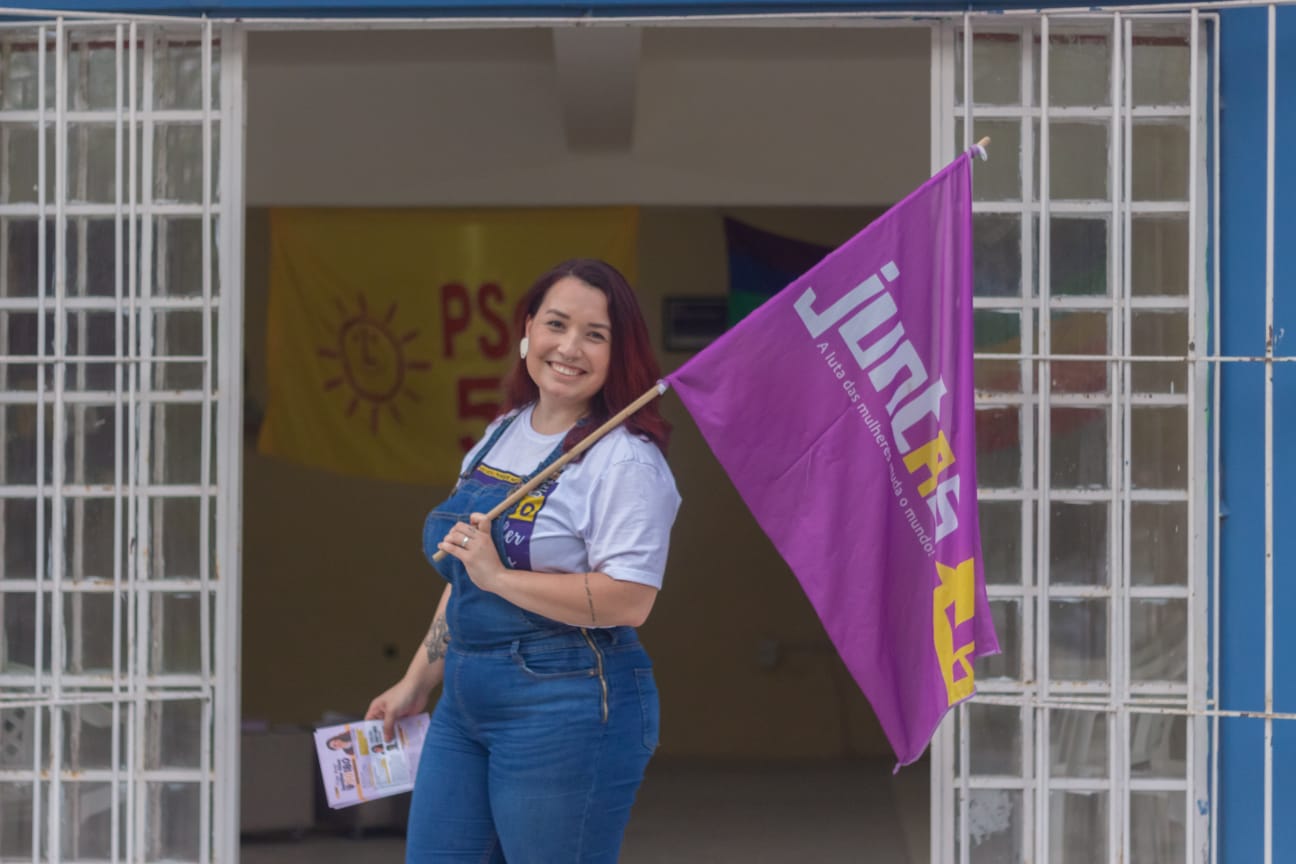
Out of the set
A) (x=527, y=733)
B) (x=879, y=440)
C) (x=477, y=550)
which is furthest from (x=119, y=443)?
(x=879, y=440)

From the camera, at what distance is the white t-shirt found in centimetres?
254

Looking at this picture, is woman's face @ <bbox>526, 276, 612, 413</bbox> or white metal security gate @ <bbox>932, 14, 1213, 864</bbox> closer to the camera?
woman's face @ <bbox>526, 276, 612, 413</bbox>

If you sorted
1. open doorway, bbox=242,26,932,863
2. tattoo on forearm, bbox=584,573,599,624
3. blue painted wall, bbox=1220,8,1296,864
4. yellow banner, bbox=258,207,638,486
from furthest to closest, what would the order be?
yellow banner, bbox=258,207,638,486 → open doorway, bbox=242,26,932,863 → blue painted wall, bbox=1220,8,1296,864 → tattoo on forearm, bbox=584,573,599,624

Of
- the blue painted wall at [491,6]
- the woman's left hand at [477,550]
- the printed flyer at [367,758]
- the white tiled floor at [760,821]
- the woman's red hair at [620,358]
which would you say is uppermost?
the blue painted wall at [491,6]

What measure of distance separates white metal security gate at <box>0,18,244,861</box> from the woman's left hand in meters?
1.03

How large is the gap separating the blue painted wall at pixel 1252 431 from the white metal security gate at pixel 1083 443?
0.20ft

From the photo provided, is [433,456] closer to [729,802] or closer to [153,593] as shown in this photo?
[729,802]

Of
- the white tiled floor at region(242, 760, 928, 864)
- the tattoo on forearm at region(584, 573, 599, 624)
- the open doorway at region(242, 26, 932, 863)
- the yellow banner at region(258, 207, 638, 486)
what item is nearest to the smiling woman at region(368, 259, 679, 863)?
the tattoo on forearm at region(584, 573, 599, 624)

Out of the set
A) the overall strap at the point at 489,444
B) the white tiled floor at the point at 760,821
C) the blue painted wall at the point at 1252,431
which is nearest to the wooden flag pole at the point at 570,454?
the overall strap at the point at 489,444

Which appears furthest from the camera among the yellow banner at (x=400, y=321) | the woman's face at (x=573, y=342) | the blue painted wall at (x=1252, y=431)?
the yellow banner at (x=400, y=321)

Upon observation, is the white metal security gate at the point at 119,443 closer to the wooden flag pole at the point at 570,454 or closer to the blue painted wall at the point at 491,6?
the blue painted wall at the point at 491,6

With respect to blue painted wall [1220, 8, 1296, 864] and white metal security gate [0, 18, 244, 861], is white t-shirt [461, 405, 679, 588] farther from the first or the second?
blue painted wall [1220, 8, 1296, 864]

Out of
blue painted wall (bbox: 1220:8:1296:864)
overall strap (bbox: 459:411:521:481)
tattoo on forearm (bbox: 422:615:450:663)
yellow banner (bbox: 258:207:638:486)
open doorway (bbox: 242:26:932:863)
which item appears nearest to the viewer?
overall strap (bbox: 459:411:521:481)

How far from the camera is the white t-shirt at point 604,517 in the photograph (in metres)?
2.54
